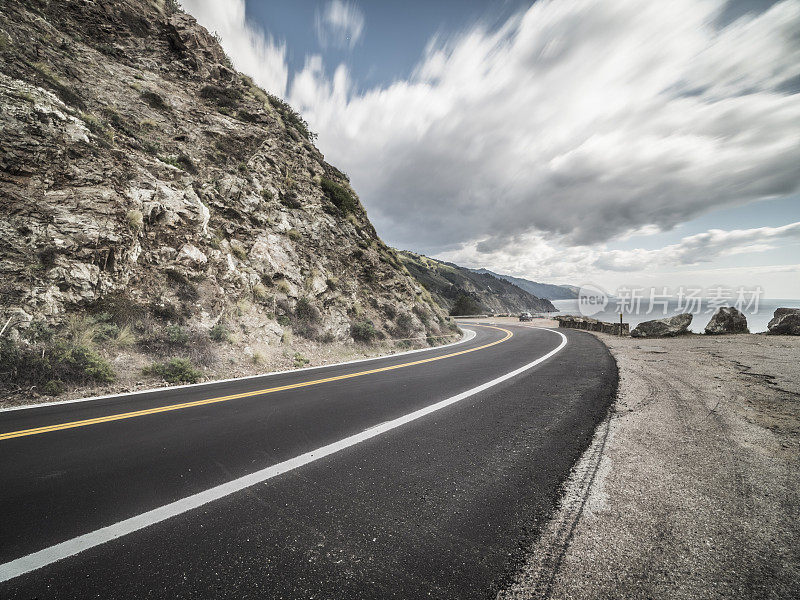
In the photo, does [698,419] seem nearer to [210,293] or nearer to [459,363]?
[459,363]

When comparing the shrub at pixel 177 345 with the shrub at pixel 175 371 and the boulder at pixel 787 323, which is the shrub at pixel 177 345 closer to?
the shrub at pixel 175 371

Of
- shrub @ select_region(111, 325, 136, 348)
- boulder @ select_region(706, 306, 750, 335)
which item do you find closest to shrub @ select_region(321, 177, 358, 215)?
shrub @ select_region(111, 325, 136, 348)

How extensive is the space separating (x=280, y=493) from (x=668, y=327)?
63.0 ft

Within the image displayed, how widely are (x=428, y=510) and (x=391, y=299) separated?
1363cm

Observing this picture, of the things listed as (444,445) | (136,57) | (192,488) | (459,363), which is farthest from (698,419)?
(136,57)

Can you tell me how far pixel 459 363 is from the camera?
839 cm

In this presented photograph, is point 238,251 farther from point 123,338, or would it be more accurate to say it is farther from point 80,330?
point 80,330

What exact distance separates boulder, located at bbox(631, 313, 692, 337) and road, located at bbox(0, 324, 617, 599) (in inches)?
549

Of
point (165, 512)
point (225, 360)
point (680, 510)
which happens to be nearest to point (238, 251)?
point (225, 360)

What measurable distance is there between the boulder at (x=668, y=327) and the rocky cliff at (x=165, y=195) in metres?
11.0

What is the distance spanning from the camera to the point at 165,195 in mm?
9570

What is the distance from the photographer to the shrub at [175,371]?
6276 millimetres

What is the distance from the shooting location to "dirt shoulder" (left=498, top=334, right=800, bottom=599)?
1.54m

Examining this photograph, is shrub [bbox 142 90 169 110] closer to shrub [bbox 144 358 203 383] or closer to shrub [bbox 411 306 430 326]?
shrub [bbox 144 358 203 383]
